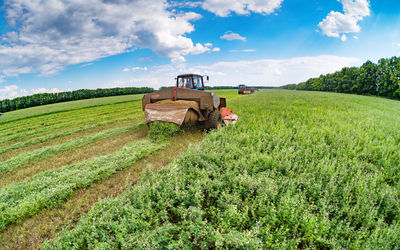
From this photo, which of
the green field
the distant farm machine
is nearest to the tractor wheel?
the distant farm machine

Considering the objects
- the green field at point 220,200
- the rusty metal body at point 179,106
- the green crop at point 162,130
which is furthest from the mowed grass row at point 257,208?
the rusty metal body at point 179,106

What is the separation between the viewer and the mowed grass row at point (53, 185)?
2771 mm

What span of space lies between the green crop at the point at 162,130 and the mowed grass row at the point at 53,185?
1.10 metres

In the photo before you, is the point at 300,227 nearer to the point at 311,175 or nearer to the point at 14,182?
the point at 311,175

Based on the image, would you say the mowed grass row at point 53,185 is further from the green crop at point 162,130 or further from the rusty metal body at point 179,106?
the rusty metal body at point 179,106

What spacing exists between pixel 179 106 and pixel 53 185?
3.90 metres

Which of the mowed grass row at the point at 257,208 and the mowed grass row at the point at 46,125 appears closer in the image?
the mowed grass row at the point at 257,208

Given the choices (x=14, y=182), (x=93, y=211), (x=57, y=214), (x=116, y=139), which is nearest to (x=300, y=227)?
(x=93, y=211)

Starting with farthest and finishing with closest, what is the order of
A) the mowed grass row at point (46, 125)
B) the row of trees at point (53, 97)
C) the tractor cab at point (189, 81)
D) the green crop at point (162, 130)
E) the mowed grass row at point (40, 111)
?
1. the row of trees at point (53, 97)
2. the mowed grass row at point (40, 111)
3. the tractor cab at point (189, 81)
4. the mowed grass row at point (46, 125)
5. the green crop at point (162, 130)

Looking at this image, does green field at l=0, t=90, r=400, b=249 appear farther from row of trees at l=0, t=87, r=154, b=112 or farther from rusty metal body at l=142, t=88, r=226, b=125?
row of trees at l=0, t=87, r=154, b=112

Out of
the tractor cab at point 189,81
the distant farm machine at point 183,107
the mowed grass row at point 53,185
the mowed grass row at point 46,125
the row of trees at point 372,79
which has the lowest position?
the mowed grass row at point 53,185

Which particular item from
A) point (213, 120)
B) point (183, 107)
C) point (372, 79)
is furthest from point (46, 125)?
point (372, 79)

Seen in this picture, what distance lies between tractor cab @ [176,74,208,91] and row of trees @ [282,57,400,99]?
39.3m

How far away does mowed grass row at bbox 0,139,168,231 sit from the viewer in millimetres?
2771
